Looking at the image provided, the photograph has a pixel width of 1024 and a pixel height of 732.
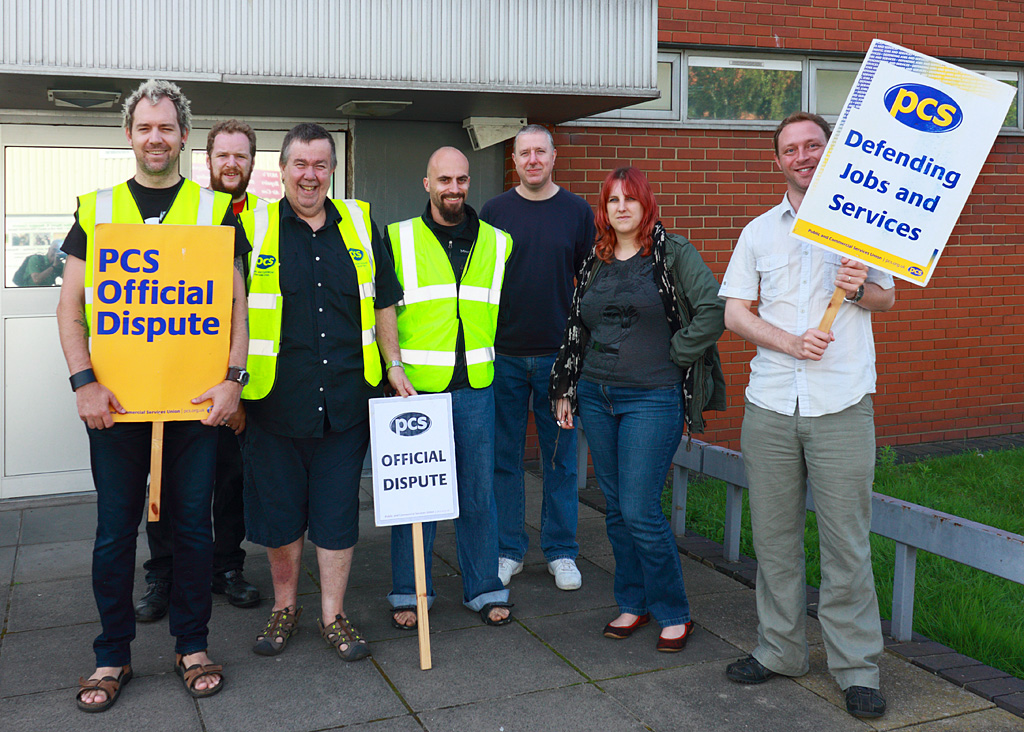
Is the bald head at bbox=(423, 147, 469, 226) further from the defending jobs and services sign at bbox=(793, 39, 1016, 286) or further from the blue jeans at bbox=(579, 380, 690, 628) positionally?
the defending jobs and services sign at bbox=(793, 39, 1016, 286)

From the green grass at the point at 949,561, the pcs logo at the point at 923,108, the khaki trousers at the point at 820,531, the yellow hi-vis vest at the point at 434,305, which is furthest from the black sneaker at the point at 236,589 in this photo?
the pcs logo at the point at 923,108

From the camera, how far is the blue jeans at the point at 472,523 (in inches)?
170

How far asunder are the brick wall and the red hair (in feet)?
11.4

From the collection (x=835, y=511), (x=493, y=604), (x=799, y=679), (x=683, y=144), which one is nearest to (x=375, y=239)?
(x=493, y=604)

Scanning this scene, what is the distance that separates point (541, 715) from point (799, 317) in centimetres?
171

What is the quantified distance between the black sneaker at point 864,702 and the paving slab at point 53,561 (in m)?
3.76

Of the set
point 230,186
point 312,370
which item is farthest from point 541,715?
point 230,186

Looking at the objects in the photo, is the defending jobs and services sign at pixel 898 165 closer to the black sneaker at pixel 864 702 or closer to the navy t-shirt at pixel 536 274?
the black sneaker at pixel 864 702

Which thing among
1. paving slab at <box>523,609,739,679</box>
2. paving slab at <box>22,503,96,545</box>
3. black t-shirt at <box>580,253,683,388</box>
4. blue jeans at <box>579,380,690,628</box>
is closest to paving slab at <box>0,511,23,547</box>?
paving slab at <box>22,503,96,545</box>

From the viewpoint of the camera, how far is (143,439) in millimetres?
3553

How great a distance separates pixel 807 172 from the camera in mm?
3562

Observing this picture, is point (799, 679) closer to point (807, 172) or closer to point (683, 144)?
point (807, 172)

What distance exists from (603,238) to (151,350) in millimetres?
1837

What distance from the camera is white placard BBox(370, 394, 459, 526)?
400 centimetres
